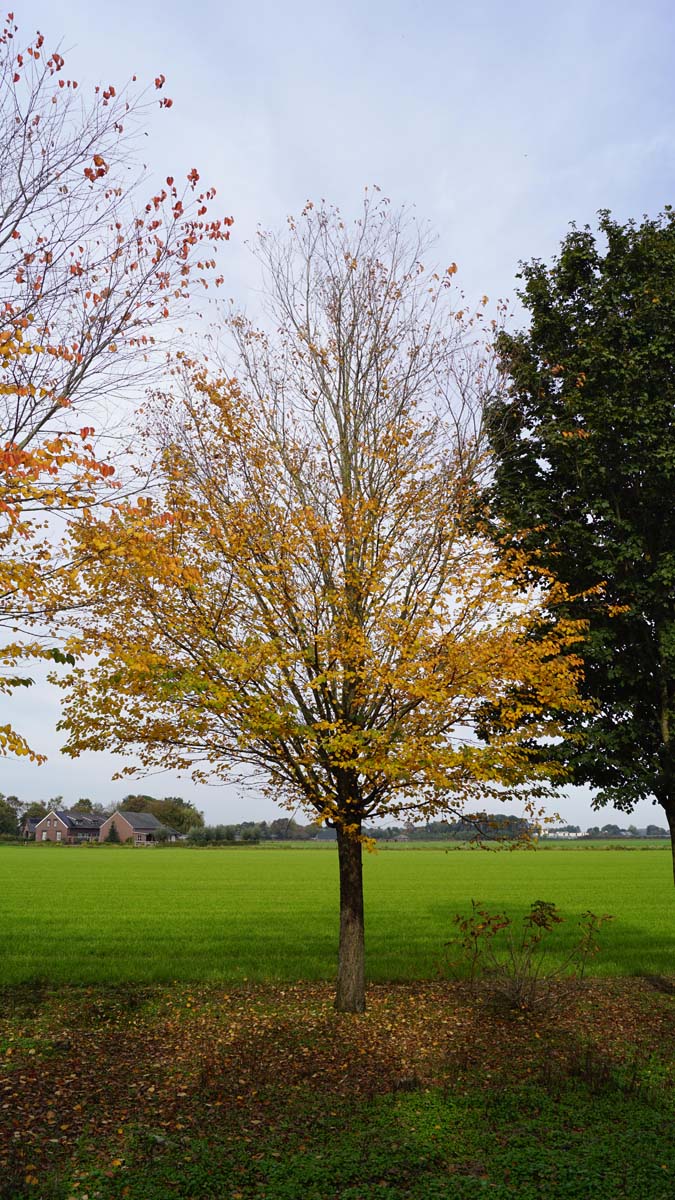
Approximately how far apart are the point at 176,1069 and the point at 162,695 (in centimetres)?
447

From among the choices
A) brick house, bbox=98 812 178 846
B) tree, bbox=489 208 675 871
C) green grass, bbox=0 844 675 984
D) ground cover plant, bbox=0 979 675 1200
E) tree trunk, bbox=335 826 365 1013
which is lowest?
brick house, bbox=98 812 178 846

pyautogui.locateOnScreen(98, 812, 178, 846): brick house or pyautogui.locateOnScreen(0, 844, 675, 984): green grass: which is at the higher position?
pyautogui.locateOnScreen(0, 844, 675, 984): green grass

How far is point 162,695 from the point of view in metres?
9.86

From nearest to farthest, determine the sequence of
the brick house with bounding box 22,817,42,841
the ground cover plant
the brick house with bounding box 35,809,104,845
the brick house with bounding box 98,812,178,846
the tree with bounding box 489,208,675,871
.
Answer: the ground cover plant, the tree with bounding box 489,208,675,871, the brick house with bounding box 98,812,178,846, the brick house with bounding box 35,809,104,845, the brick house with bounding box 22,817,42,841

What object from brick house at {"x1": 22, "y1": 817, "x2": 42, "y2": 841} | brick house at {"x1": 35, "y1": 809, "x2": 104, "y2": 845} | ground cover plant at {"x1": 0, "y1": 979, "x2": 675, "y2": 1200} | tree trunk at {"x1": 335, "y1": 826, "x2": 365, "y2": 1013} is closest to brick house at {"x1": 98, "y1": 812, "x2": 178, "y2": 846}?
brick house at {"x1": 35, "y1": 809, "x2": 104, "y2": 845}

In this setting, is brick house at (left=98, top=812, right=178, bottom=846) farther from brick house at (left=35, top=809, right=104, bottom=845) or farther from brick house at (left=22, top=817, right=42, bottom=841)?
brick house at (left=22, top=817, right=42, bottom=841)

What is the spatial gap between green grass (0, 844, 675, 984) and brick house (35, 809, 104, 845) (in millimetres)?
88646

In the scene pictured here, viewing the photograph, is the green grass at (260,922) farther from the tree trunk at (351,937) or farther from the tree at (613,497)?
the tree at (613,497)

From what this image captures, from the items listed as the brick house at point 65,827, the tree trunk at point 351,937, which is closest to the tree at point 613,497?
the tree trunk at point 351,937

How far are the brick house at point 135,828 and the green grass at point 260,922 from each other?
82.5m

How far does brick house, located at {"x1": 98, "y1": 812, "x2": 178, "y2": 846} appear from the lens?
13025 centimetres

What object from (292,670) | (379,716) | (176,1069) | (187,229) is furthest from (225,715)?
(187,229)

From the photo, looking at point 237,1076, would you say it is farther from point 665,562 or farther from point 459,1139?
point 665,562

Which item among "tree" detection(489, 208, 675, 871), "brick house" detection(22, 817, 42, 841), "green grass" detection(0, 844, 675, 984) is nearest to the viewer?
"tree" detection(489, 208, 675, 871)
